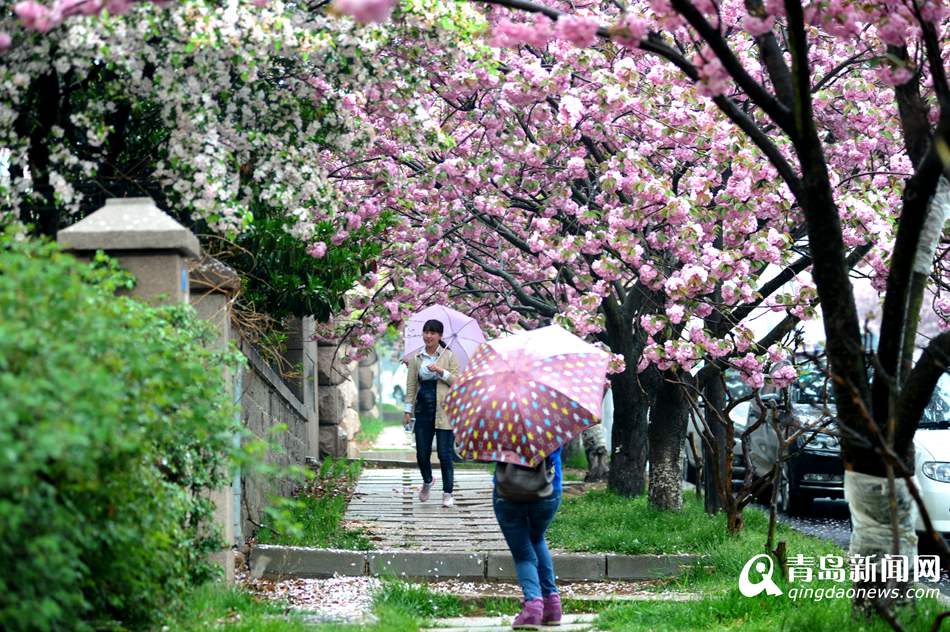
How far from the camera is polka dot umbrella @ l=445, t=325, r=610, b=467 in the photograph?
7.36 m

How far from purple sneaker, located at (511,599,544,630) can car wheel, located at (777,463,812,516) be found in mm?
7664

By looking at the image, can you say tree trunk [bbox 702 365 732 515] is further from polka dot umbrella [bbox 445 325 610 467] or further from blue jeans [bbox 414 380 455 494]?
polka dot umbrella [bbox 445 325 610 467]

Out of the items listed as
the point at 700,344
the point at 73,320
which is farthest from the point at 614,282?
the point at 73,320

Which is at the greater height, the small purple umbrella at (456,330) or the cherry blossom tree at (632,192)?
the cherry blossom tree at (632,192)

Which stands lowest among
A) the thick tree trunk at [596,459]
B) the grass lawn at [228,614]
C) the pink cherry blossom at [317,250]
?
the grass lawn at [228,614]

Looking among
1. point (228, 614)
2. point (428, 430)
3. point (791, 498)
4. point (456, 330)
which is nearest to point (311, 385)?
point (456, 330)

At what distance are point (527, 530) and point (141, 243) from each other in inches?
117

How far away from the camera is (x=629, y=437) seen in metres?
14.8

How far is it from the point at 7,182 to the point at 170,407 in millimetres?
3483

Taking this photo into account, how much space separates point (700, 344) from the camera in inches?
435

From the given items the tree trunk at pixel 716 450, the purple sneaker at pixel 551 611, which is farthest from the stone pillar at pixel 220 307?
the tree trunk at pixel 716 450

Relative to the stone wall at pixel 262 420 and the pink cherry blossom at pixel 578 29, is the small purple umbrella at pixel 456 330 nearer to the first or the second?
the stone wall at pixel 262 420

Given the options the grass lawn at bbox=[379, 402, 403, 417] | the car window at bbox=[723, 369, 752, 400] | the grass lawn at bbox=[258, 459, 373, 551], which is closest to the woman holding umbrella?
the grass lawn at bbox=[258, 459, 373, 551]

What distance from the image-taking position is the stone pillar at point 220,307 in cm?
777
